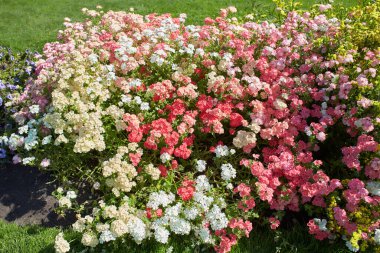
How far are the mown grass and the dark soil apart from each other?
0.17 metres

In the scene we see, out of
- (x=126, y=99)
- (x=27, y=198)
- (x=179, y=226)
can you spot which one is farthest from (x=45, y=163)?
(x=179, y=226)

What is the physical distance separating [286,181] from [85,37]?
3455 mm

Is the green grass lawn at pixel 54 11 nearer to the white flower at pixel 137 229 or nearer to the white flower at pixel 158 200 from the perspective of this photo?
the white flower at pixel 158 200

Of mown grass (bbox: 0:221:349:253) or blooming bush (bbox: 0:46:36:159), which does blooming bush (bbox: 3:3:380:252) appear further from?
blooming bush (bbox: 0:46:36:159)

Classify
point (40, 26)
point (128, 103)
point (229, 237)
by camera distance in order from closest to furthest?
point (229, 237), point (128, 103), point (40, 26)

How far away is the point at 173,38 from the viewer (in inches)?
211

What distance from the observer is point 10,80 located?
5.95 meters

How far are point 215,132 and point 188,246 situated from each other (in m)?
1.18

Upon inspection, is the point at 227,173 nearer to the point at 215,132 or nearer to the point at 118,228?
the point at 215,132

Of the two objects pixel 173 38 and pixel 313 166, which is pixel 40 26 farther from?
pixel 313 166

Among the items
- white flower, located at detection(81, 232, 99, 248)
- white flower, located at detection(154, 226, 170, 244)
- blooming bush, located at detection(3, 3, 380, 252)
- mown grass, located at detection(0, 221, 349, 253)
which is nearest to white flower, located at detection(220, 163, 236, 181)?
blooming bush, located at detection(3, 3, 380, 252)

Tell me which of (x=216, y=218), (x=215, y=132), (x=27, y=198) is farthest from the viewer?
(x=27, y=198)

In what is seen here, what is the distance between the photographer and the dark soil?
419 centimetres

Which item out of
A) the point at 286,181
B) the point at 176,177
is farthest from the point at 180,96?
the point at 286,181
